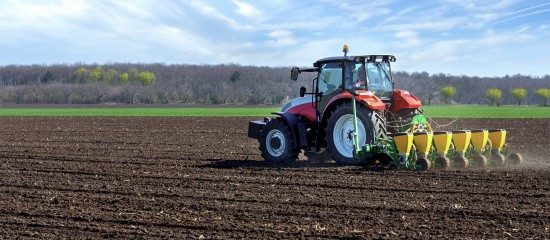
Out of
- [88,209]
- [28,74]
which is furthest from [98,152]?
[28,74]

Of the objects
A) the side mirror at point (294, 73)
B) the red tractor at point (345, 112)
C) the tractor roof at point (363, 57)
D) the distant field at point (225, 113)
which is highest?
the tractor roof at point (363, 57)

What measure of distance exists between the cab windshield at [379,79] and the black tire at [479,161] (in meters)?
1.85

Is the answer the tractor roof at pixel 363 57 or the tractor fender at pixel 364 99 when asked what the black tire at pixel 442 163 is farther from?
the tractor roof at pixel 363 57

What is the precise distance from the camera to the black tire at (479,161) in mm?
11305

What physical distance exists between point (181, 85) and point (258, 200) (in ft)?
336

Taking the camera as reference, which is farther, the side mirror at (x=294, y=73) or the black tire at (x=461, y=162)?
the side mirror at (x=294, y=73)

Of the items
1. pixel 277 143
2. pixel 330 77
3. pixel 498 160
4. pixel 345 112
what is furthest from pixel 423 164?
pixel 277 143

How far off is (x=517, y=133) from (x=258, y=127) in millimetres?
12376

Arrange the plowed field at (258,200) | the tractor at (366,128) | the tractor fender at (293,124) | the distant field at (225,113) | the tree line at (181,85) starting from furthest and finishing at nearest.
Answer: the tree line at (181,85), the distant field at (225,113), the tractor fender at (293,124), the tractor at (366,128), the plowed field at (258,200)

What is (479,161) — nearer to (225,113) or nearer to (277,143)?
(277,143)

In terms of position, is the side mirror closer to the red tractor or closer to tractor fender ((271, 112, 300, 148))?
the red tractor

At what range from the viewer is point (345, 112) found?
1137 centimetres

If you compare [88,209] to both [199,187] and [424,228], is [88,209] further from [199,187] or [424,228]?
[424,228]

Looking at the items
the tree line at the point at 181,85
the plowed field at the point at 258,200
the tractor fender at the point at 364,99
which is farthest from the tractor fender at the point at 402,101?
the tree line at the point at 181,85
